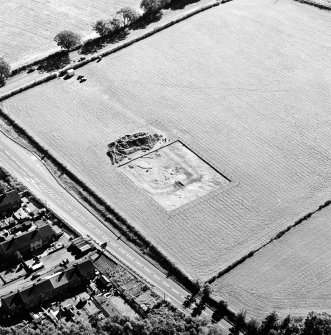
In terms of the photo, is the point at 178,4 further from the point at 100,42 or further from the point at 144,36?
the point at 100,42

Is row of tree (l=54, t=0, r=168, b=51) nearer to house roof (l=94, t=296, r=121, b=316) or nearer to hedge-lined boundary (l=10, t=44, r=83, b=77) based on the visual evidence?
hedge-lined boundary (l=10, t=44, r=83, b=77)

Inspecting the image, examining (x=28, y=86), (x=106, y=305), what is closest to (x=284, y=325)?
(x=106, y=305)

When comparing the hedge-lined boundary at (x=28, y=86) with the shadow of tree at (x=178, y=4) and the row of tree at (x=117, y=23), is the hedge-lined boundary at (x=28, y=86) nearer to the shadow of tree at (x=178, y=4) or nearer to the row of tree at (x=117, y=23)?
the row of tree at (x=117, y=23)

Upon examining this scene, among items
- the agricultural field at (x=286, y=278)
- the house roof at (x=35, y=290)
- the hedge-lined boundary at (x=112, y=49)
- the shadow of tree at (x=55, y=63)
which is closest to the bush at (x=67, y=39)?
the shadow of tree at (x=55, y=63)

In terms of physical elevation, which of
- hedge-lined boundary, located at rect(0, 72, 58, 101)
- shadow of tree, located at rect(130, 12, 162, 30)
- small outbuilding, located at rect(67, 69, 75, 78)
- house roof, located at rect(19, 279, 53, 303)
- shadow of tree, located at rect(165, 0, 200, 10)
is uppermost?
shadow of tree, located at rect(165, 0, 200, 10)

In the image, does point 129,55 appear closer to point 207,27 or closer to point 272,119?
point 207,27

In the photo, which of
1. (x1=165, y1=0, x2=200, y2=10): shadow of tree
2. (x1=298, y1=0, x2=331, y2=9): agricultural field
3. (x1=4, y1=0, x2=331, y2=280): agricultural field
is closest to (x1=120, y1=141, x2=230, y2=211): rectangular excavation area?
(x1=4, y1=0, x2=331, y2=280): agricultural field
